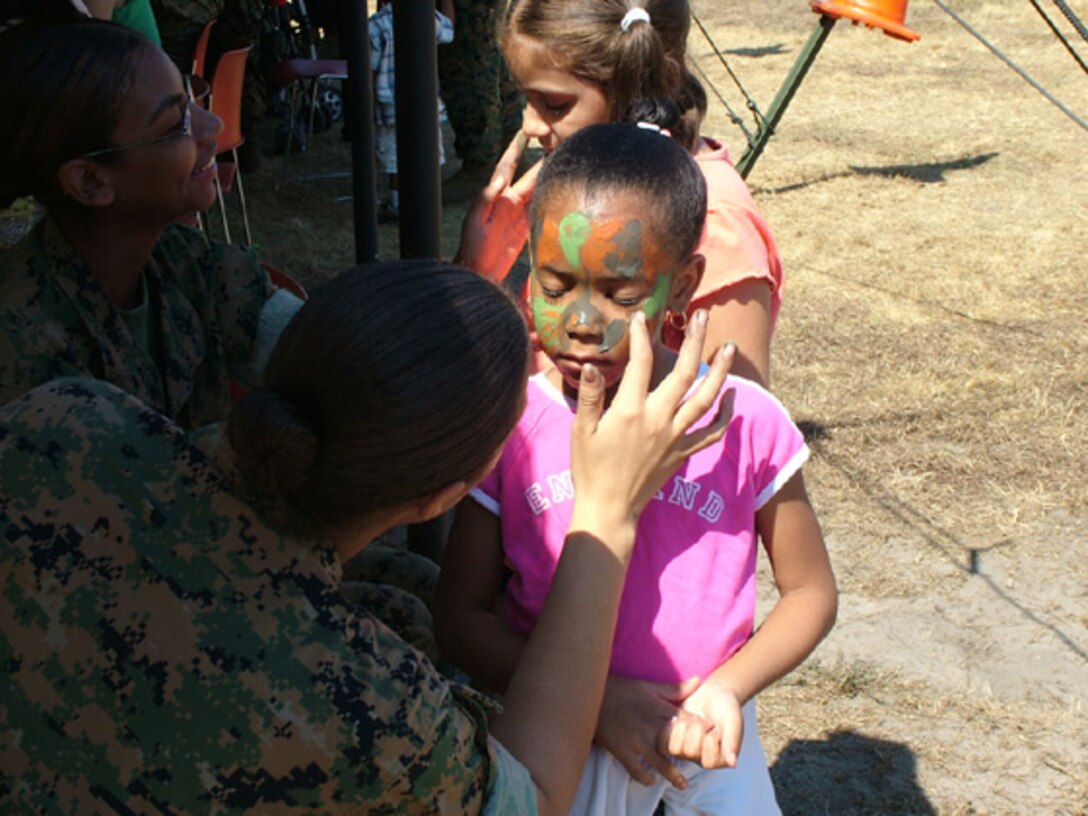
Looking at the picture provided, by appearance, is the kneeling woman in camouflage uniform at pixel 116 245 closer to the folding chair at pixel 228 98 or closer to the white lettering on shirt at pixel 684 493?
the white lettering on shirt at pixel 684 493

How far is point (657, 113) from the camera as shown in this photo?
207cm

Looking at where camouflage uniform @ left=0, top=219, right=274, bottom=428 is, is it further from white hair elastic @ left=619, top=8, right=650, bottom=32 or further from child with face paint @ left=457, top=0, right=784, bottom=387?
white hair elastic @ left=619, top=8, right=650, bottom=32

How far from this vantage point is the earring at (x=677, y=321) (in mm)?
2037

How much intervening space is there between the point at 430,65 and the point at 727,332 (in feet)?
2.35

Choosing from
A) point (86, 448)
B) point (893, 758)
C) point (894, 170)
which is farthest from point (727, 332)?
point (894, 170)

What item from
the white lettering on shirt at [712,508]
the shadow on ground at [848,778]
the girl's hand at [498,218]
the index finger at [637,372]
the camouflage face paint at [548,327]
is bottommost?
the shadow on ground at [848,778]

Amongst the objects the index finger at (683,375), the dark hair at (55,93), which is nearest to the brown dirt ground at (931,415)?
the index finger at (683,375)

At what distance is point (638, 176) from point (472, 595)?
0.68m

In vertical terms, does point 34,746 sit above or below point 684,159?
below

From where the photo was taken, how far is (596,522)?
1.54 meters

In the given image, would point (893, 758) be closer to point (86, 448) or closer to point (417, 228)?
point (417, 228)

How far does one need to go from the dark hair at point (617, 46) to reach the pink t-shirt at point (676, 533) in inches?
27.0

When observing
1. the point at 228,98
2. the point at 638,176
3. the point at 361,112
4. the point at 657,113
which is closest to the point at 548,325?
the point at 638,176

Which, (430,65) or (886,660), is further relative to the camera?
(886,660)
